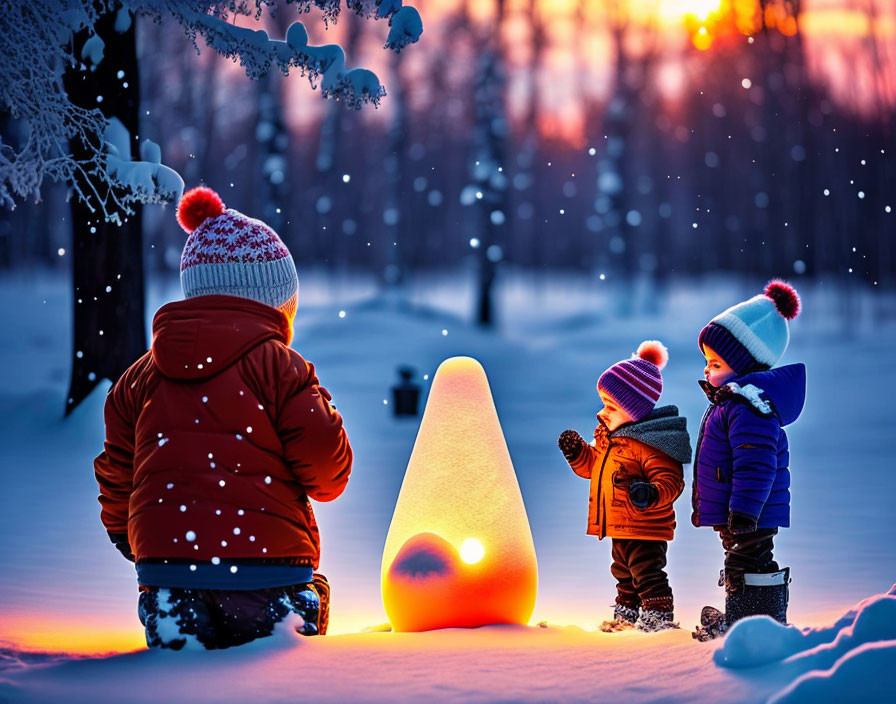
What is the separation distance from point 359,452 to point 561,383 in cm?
634

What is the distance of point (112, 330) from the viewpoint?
9.73m

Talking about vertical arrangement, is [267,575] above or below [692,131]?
below

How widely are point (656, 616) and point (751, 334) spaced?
126 cm

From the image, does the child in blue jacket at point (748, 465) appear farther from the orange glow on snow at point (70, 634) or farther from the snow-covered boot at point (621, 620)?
the orange glow on snow at point (70, 634)

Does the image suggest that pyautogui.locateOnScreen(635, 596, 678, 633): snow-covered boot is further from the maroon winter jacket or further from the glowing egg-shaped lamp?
the maroon winter jacket

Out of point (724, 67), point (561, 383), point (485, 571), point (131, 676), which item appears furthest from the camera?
point (724, 67)

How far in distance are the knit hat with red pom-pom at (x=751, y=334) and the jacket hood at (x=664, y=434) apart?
1.16 ft

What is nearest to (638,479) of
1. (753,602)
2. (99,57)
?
(753,602)

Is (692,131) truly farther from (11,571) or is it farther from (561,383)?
(11,571)

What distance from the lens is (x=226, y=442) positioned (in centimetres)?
355

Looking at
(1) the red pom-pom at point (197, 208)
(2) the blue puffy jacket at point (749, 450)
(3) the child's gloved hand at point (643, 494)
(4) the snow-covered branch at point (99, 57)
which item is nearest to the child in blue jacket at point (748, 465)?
(2) the blue puffy jacket at point (749, 450)

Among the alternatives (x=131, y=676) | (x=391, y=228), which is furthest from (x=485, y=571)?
(x=391, y=228)

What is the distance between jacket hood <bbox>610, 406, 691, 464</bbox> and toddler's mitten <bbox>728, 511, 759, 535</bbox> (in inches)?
17.4

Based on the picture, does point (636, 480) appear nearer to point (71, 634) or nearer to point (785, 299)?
point (785, 299)
